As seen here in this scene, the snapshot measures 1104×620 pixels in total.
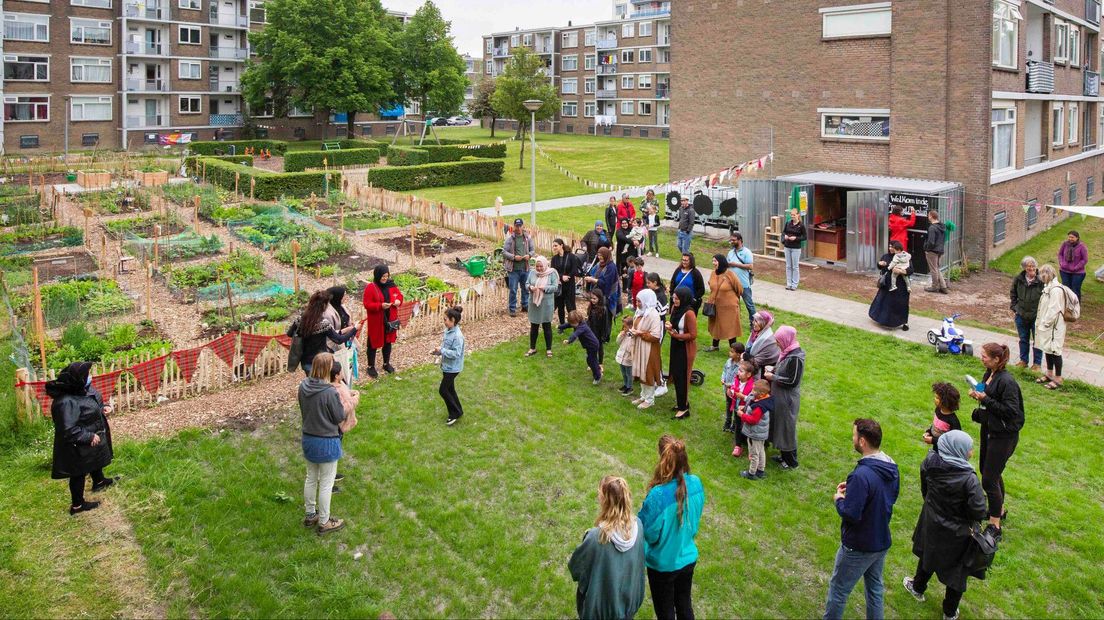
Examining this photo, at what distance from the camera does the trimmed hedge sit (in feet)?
139

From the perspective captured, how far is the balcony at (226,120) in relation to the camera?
58562 millimetres

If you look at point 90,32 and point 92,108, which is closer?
point 90,32

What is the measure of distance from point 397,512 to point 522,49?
164 feet

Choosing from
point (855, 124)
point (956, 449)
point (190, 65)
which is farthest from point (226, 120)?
point (956, 449)

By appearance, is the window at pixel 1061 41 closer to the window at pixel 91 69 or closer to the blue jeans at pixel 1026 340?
the blue jeans at pixel 1026 340

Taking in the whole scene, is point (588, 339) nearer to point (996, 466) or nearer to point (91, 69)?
point (996, 466)

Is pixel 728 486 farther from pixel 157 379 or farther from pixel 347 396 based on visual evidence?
pixel 157 379

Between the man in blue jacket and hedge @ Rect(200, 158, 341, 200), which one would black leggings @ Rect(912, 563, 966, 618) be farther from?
hedge @ Rect(200, 158, 341, 200)

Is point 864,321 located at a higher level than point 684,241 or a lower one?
lower

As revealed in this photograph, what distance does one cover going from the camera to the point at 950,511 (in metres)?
6.67

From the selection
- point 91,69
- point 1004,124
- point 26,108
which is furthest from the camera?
point 91,69

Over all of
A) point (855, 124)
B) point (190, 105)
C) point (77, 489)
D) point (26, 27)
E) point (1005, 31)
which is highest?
point (26, 27)

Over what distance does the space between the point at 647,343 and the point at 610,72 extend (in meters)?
71.6

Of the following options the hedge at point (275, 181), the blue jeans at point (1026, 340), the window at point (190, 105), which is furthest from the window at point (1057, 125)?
the window at point (190, 105)
